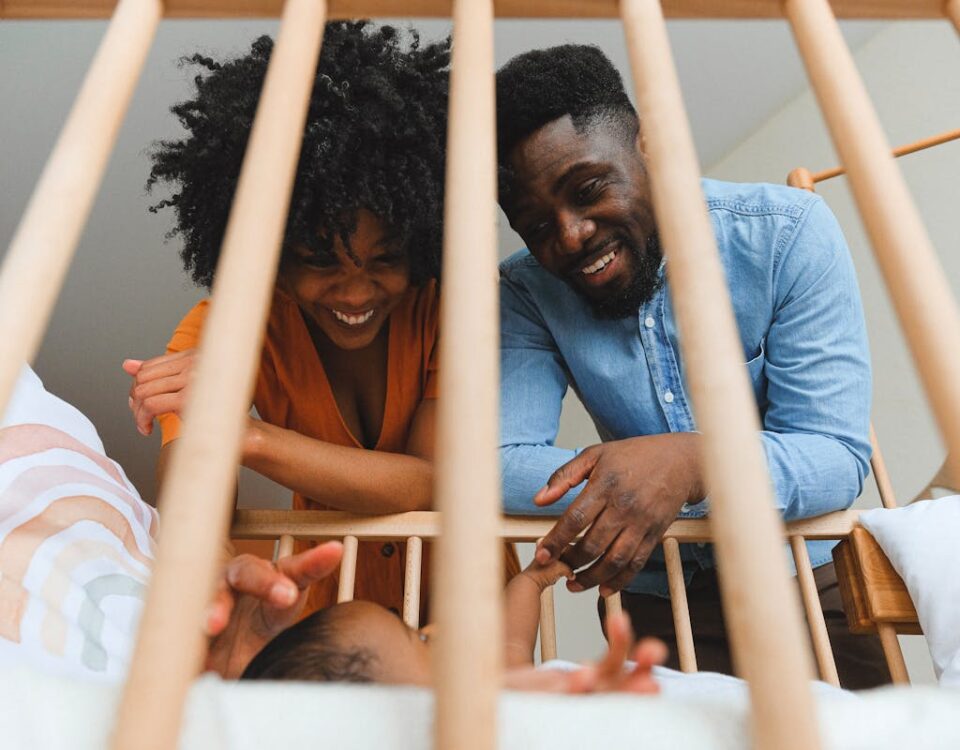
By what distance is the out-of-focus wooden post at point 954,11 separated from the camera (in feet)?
1.66

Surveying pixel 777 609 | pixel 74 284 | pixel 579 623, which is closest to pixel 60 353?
pixel 74 284

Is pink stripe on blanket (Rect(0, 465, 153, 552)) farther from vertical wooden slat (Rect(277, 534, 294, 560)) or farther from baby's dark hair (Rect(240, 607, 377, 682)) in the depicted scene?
baby's dark hair (Rect(240, 607, 377, 682))

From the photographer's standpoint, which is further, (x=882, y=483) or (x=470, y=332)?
(x=882, y=483)

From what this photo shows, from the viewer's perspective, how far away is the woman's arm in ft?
2.88

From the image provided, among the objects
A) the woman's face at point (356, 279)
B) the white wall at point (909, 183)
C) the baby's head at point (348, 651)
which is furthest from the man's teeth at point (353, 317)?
the white wall at point (909, 183)

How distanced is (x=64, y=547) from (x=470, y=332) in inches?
24.3

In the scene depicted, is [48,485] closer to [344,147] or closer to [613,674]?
[344,147]

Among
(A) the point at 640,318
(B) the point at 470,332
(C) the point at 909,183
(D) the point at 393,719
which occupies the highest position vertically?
(C) the point at 909,183

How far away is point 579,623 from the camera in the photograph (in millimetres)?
2469

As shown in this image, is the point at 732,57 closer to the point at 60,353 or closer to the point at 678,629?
the point at 678,629

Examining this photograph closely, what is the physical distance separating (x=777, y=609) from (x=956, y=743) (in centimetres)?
10

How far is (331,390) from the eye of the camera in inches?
42.8

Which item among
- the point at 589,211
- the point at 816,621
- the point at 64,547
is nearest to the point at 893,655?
the point at 816,621

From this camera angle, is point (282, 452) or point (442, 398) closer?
point (442, 398)
